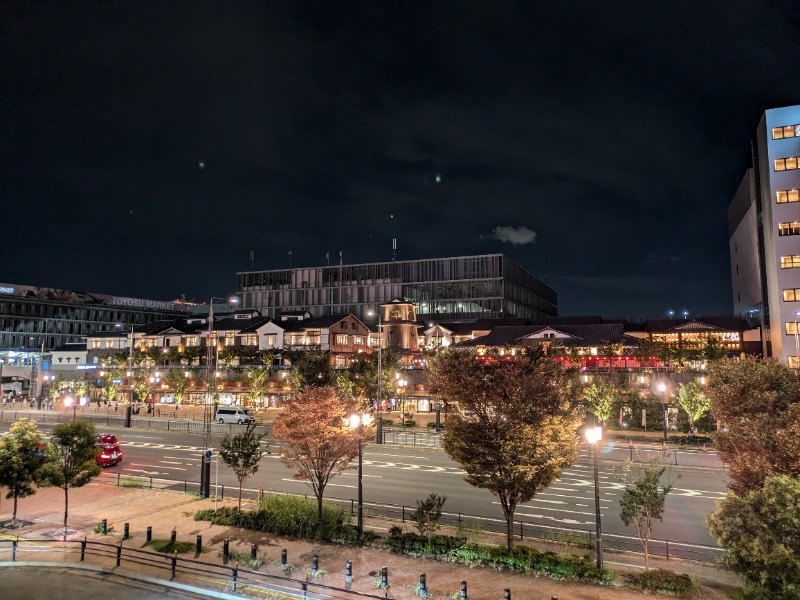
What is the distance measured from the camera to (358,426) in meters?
21.9

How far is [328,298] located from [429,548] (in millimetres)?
114075

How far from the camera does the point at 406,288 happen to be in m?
125

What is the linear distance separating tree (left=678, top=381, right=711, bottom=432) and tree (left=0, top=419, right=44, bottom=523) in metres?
48.0

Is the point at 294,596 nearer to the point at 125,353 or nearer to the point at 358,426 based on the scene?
the point at 358,426

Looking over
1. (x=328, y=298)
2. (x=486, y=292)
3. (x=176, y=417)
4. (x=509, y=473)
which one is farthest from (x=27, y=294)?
(x=509, y=473)

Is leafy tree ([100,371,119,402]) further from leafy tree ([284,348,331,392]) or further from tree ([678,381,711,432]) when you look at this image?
tree ([678,381,711,432])

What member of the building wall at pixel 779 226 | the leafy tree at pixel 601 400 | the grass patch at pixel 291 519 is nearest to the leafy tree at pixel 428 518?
the grass patch at pixel 291 519

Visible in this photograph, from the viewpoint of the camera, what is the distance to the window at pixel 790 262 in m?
62.4

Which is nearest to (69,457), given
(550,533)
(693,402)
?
(550,533)

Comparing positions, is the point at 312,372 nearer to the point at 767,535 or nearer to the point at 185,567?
the point at 185,567

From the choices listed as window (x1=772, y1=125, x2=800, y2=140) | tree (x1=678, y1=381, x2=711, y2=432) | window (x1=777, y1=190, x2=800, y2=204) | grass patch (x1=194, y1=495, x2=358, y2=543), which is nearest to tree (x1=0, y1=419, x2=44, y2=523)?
grass patch (x1=194, y1=495, x2=358, y2=543)

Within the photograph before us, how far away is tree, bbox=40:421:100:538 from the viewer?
851 inches

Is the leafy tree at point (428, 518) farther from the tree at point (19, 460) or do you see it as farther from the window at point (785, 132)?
the window at point (785, 132)

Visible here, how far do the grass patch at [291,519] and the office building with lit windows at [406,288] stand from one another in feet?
307
